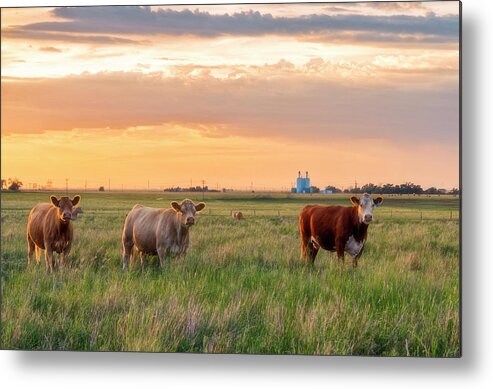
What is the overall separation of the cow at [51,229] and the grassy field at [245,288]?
88mm

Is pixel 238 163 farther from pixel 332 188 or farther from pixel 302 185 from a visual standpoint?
pixel 332 188

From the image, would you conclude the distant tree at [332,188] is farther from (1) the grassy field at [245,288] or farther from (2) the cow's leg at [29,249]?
(2) the cow's leg at [29,249]

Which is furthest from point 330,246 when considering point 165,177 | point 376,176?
point 165,177

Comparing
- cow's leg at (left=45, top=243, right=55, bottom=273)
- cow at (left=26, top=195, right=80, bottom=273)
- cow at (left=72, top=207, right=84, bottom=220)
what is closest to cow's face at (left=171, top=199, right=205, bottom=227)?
cow at (left=72, top=207, right=84, bottom=220)

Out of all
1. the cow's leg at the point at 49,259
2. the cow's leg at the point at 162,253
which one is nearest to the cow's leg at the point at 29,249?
the cow's leg at the point at 49,259

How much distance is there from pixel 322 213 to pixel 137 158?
1.80 m

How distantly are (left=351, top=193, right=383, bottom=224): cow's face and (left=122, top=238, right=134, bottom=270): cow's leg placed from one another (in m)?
2.12

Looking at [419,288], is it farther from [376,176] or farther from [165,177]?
[165,177]

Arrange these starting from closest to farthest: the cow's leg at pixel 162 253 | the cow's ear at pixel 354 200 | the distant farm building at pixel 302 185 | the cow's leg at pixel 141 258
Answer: the distant farm building at pixel 302 185 < the cow's ear at pixel 354 200 < the cow's leg at pixel 141 258 < the cow's leg at pixel 162 253

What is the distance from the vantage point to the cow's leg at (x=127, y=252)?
26.3ft

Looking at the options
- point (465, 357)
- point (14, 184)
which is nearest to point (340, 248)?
point (465, 357)

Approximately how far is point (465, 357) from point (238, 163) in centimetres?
254

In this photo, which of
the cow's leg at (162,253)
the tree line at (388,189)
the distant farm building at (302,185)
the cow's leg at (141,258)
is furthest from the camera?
the cow's leg at (162,253)

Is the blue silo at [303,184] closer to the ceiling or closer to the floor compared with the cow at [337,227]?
closer to the ceiling
